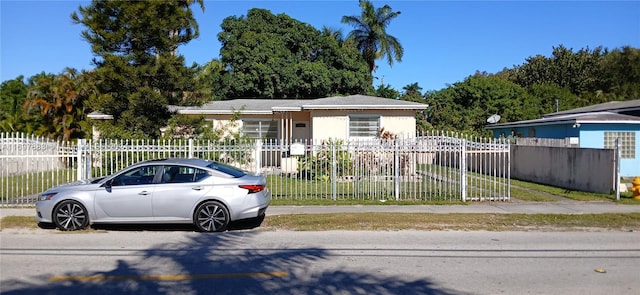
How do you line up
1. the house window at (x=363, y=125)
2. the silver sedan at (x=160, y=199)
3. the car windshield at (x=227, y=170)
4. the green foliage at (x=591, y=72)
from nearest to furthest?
1. the silver sedan at (x=160, y=199)
2. the car windshield at (x=227, y=170)
3. the house window at (x=363, y=125)
4. the green foliage at (x=591, y=72)

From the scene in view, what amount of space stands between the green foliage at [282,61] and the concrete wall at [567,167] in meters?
14.8

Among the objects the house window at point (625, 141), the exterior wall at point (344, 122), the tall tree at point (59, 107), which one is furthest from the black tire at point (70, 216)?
the tall tree at point (59, 107)

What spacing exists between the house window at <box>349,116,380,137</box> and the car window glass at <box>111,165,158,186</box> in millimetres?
11609

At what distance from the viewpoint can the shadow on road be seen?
5.83 m

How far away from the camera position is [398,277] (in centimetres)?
641

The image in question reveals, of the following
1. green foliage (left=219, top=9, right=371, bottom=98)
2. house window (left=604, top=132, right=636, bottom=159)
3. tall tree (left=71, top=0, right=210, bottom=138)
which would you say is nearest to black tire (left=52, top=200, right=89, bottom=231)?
tall tree (left=71, top=0, right=210, bottom=138)

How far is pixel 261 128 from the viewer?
23.9 metres

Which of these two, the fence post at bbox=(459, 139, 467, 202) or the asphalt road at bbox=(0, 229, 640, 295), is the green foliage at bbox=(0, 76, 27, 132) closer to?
the asphalt road at bbox=(0, 229, 640, 295)

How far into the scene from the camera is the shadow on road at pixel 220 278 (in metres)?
5.83

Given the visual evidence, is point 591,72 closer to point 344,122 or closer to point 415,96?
point 415,96

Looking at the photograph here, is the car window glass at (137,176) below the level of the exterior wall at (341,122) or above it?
below

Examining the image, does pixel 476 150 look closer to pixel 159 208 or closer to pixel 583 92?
pixel 159 208

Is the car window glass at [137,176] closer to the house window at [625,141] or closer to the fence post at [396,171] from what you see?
the fence post at [396,171]

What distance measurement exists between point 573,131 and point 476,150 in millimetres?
10049
